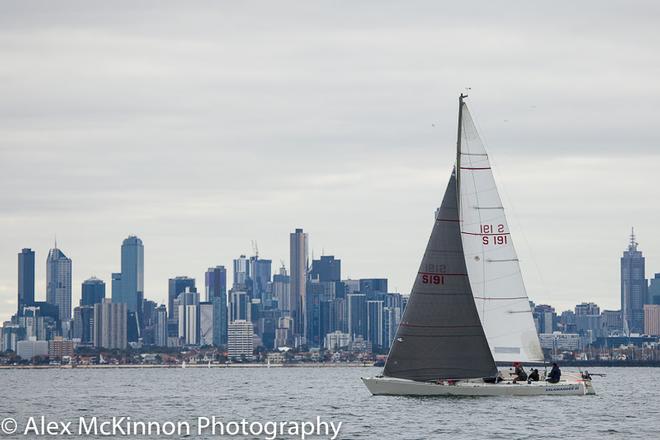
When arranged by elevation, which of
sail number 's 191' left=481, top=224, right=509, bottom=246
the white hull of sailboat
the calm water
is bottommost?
the calm water

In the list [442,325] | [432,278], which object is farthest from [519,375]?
[432,278]

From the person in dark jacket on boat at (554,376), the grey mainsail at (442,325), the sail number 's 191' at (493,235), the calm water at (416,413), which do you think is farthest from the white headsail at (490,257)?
the calm water at (416,413)

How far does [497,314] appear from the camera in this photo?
250 ft

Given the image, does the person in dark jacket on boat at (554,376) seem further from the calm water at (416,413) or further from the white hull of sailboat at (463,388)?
the calm water at (416,413)

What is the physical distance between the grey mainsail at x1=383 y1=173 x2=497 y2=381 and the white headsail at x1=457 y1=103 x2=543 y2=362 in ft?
4.74

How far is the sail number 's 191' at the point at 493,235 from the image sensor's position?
75.6 metres

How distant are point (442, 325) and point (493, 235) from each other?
5.21 m

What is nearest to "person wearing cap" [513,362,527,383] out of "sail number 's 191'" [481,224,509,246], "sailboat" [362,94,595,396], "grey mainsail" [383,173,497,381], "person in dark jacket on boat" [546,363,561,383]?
"sailboat" [362,94,595,396]

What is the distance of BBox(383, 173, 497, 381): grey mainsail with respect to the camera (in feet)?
241

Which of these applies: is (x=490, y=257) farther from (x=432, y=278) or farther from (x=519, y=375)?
(x=519, y=375)

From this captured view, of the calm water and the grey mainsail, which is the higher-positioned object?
the grey mainsail

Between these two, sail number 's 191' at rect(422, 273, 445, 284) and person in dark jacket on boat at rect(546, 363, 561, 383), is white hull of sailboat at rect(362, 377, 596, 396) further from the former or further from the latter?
sail number 's 191' at rect(422, 273, 445, 284)

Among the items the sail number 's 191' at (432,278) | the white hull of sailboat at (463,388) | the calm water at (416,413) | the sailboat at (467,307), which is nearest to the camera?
the calm water at (416,413)

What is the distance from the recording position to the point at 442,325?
7362 centimetres
